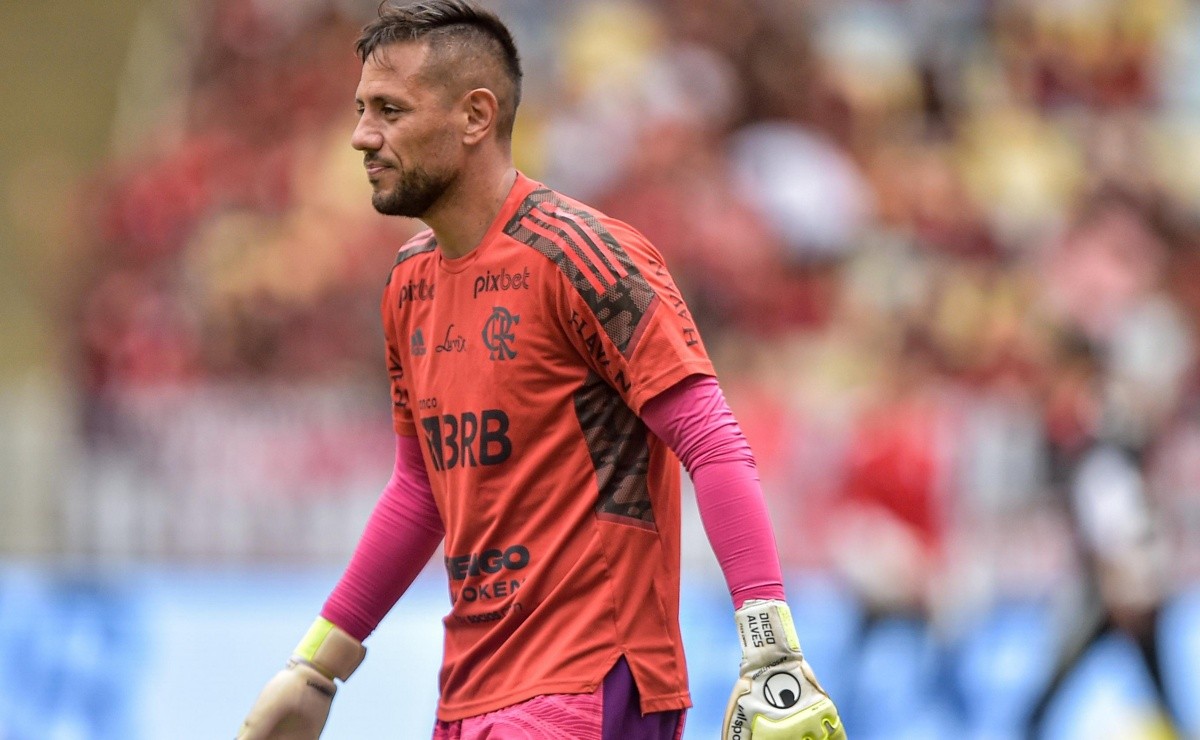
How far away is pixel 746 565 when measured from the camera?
331 centimetres

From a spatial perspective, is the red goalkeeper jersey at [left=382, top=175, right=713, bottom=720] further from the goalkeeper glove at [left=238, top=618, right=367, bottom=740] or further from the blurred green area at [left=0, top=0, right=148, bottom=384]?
the blurred green area at [left=0, top=0, right=148, bottom=384]

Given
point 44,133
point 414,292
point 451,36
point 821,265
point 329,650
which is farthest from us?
point 44,133

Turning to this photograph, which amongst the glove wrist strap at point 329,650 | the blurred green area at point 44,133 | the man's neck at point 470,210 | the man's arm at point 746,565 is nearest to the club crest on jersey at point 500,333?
the man's neck at point 470,210

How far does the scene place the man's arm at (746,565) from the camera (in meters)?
3.20

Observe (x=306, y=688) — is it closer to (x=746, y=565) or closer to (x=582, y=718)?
(x=582, y=718)

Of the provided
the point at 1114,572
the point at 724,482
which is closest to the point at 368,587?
the point at 724,482

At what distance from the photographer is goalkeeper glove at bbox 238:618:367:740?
3793mm

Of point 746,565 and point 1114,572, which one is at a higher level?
A: point 1114,572

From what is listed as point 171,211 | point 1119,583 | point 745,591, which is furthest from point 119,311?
point 745,591

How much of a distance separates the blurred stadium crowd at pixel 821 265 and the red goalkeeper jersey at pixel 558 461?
15.6 feet

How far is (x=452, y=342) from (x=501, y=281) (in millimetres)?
174

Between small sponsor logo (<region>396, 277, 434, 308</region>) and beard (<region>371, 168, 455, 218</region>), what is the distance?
0.20 m

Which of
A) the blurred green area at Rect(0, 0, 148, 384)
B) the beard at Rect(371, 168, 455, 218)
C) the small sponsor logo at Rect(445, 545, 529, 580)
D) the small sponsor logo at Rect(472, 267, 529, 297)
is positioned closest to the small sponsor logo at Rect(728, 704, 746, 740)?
the small sponsor logo at Rect(445, 545, 529, 580)

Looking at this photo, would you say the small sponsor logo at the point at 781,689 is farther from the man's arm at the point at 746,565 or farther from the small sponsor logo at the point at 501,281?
the small sponsor logo at the point at 501,281
